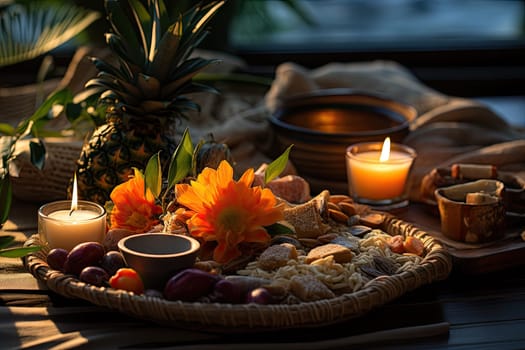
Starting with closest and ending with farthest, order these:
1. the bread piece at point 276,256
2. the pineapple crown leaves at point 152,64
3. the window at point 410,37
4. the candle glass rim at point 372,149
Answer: the bread piece at point 276,256 < the pineapple crown leaves at point 152,64 < the candle glass rim at point 372,149 < the window at point 410,37

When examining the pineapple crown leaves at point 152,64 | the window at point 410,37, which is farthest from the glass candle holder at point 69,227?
the window at point 410,37

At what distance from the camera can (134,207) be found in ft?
3.84

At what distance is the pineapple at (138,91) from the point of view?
127 centimetres

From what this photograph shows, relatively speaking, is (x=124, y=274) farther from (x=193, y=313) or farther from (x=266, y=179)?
(x=266, y=179)

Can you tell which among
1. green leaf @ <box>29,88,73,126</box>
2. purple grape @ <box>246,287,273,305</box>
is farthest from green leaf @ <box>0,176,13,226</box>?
purple grape @ <box>246,287,273,305</box>

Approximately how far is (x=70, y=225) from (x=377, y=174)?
506 mm

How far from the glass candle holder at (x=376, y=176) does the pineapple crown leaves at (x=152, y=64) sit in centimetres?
28

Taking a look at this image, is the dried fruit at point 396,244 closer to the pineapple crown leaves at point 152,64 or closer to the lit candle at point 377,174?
the lit candle at point 377,174

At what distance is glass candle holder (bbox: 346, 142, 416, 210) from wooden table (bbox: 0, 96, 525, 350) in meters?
0.23

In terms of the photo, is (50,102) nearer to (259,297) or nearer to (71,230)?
(71,230)

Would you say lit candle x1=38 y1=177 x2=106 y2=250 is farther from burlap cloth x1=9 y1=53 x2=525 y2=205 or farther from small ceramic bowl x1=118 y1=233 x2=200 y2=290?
burlap cloth x1=9 y1=53 x2=525 y2=205

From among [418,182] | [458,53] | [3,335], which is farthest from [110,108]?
[458,53]

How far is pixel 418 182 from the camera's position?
1.48 m

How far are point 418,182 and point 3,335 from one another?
782 mm
